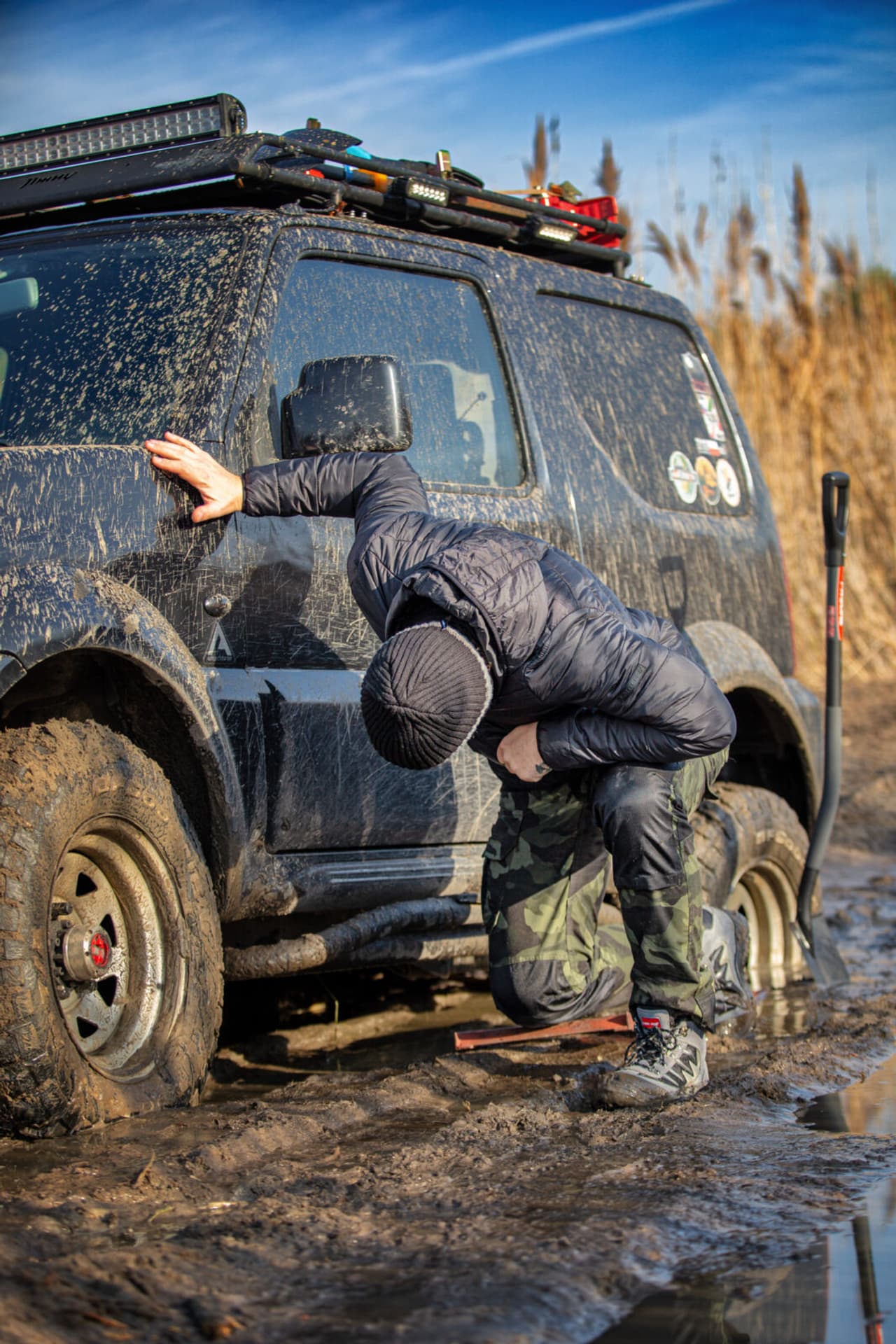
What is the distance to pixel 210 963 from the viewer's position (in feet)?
10.8

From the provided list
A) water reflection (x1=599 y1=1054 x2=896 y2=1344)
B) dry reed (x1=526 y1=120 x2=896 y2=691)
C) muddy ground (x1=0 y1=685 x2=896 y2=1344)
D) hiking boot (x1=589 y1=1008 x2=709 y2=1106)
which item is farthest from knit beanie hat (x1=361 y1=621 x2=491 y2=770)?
dry reed (x1=526 y1=120 x2=896 y2=691)

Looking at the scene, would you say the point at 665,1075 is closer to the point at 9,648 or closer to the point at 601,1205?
the point at 601,1205

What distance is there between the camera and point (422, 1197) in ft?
8.82

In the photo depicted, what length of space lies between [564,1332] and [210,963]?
4.49 feet

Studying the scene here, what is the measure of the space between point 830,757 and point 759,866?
434 millimetres

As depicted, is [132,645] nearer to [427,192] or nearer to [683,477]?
[427,192]

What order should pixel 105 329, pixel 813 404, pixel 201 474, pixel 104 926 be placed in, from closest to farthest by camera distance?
pixel 104 926 < pixel 201 474 < pixel 105 329 < pixel 813 404

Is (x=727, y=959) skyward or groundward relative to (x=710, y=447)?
groundward

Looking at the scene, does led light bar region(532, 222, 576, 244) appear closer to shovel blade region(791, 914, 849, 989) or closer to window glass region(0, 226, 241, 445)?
window glass region(0, 226, 241, 445)

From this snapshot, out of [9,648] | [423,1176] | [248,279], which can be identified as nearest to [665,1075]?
[423,1176]

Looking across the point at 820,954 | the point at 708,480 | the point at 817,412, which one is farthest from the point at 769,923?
the point at 817,412

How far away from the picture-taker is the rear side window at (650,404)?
4.67m

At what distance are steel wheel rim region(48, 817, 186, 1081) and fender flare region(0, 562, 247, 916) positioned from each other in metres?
0.19

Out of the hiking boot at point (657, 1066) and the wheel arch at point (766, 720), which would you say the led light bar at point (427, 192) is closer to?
the wheel arch at point (766, 720)
